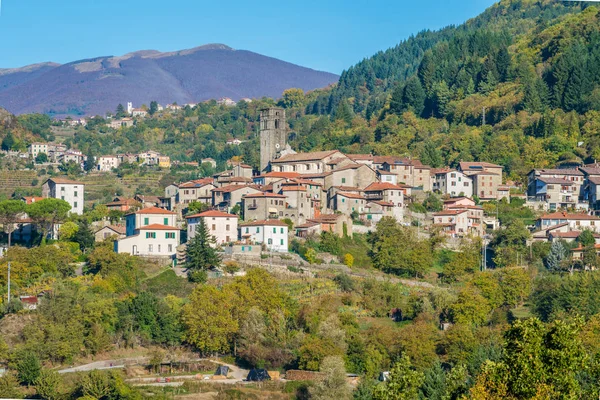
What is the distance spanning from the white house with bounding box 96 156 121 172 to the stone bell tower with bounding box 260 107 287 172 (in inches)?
794

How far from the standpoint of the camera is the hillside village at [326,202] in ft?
144

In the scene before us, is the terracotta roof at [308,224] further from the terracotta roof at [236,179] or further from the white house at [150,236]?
the terracotta roof at [236,179]

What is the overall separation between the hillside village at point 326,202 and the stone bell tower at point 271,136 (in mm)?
279

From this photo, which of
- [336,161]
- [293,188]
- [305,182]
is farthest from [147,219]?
[336,161]

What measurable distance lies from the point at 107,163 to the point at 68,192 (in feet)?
85.5

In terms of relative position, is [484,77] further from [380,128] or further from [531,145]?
[531,145]

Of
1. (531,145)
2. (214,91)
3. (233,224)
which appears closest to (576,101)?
(531,145)

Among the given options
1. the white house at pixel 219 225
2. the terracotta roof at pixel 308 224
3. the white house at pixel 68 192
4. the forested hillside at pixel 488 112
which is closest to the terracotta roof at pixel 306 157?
the forested hillside at pixel 488 112

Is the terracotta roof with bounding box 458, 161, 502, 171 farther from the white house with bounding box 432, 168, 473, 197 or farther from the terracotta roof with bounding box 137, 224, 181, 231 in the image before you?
the terracotta roof with bounding box 137, 224, 181, 231

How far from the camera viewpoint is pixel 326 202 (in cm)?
4916

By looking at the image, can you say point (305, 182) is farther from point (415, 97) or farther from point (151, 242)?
point (415, 97)

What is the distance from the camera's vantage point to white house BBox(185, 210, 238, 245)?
43875mm

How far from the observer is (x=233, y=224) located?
44.3 meters

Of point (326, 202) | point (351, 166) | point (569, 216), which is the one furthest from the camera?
point (351, 166)
